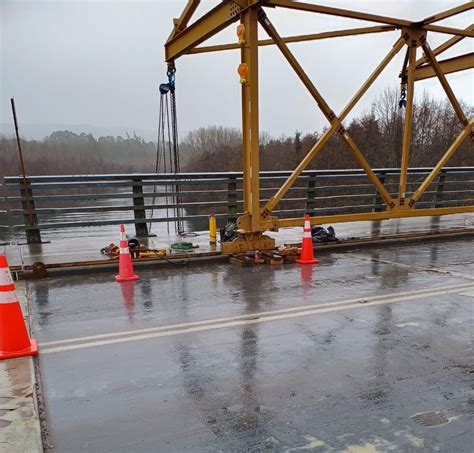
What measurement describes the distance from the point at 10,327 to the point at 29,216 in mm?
5870

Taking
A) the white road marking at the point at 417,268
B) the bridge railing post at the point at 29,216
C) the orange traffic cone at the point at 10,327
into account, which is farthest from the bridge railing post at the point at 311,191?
the orange traffic cone at the point at 10,327

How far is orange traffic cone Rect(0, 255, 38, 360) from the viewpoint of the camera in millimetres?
4125

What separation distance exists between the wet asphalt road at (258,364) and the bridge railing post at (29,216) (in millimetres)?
3057

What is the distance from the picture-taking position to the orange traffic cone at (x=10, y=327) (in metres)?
4.12

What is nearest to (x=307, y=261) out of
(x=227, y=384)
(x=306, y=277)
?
(x=306, y=277)

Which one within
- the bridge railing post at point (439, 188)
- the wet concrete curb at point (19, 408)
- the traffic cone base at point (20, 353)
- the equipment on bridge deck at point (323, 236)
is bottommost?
the wet concrete curb at point (19, 408)

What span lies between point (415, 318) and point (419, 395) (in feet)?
6.08

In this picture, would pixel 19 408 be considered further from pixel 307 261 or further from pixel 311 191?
pixel 311 191

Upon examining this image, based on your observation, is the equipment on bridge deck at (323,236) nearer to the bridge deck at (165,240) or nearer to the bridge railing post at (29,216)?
the bridge deck at (165,240)

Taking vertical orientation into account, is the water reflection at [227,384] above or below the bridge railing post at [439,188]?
below

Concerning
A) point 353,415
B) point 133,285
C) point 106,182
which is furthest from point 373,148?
point 353,415

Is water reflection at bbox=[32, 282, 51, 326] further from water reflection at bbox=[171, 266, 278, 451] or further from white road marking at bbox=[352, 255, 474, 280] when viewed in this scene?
white road marking at bbox=[352, 255, 474, 280]

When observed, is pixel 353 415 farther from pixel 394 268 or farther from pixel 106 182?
pixel 106 182

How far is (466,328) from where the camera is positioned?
187 inches
